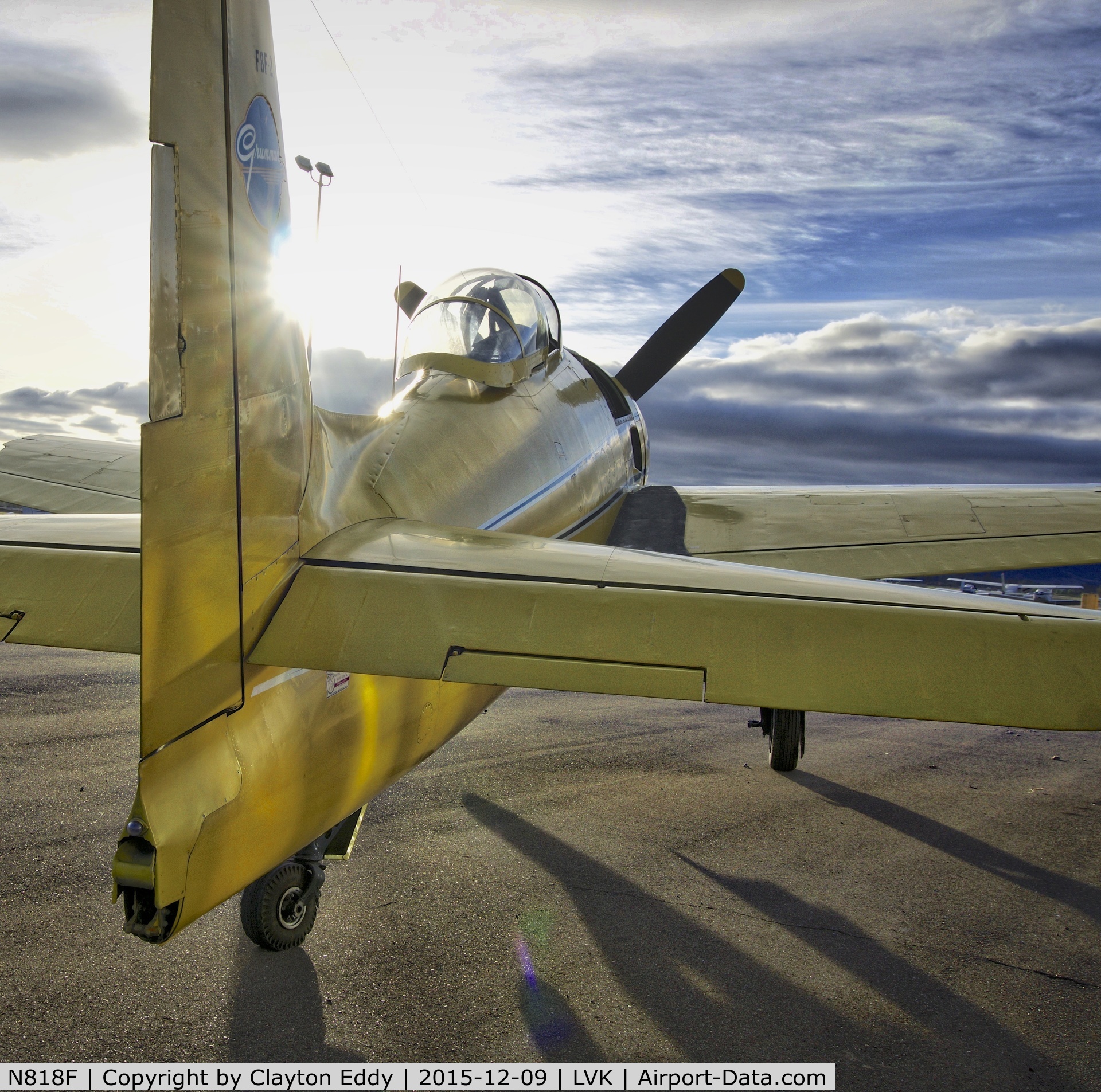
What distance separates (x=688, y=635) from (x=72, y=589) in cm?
264

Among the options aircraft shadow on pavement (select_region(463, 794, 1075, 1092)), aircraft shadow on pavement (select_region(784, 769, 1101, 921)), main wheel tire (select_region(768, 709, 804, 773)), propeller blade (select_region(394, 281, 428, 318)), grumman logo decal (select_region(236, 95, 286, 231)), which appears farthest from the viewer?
propeller blade (select_region(394, 281, 428, 318))

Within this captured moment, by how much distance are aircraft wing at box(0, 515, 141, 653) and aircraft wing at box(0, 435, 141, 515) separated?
472cm

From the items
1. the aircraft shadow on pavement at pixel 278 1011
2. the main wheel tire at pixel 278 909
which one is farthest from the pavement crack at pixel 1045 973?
the main wheel tire at pixel 278 909

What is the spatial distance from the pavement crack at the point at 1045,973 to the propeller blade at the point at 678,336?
9.11 metres

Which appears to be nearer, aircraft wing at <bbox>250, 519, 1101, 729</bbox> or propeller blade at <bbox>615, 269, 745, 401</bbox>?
aircraft wing at <bbox>250, 519, 1101, 729</bbox>

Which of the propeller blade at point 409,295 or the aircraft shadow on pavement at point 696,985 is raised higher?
the propeller blade at point 409,295

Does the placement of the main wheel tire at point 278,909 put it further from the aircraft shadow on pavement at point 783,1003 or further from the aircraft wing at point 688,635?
the aircraft wing at point 688,635

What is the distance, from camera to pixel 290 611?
3.12 m

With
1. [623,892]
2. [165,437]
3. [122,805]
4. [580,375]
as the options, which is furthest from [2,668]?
[165,437]

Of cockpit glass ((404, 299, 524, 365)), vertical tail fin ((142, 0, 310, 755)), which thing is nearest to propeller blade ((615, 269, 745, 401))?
cockpit glass ((404, 299, 524, 365))

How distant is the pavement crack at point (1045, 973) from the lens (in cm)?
422

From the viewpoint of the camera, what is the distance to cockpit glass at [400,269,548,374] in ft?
20.4

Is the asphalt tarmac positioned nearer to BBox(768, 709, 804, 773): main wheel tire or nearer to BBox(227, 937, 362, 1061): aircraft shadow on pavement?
BBox(227, 937, 362, 1061): aircraft shadow on pavement

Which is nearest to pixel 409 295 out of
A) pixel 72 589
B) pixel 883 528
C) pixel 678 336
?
pixel 678 336
